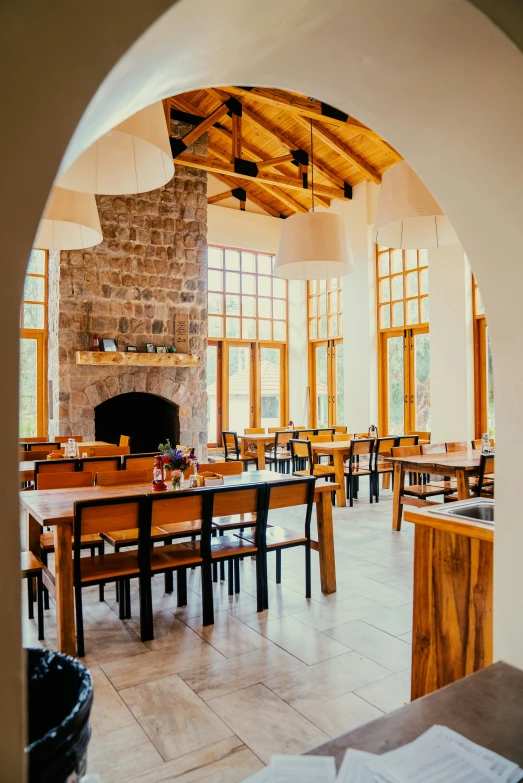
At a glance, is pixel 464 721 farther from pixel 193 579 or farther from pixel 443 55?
pixel 193 579

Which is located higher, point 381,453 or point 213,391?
point 213,391

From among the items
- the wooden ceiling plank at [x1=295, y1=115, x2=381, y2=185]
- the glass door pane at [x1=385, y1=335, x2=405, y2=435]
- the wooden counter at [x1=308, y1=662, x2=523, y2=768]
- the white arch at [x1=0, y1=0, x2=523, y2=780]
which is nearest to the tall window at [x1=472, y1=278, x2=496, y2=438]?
the glass door pane at [x1=385, y1=335, x2=405, y2=435]

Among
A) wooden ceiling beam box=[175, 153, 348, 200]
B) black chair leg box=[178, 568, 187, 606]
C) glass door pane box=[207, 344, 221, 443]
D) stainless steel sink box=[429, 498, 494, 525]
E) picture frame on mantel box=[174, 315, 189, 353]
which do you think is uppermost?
wooden ceiling beam box=[175, 153, 348, 200]

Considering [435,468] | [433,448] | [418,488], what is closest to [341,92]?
[435,468]

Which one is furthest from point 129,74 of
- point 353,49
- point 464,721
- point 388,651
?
point 388,651

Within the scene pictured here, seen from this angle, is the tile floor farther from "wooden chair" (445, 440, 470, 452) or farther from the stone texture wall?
the stone texture wall

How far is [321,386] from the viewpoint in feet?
38.3

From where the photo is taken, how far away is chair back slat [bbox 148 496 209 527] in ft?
9.61

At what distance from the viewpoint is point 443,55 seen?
1.44m

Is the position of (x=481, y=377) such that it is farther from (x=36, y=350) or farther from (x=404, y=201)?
(x=36, y=350)

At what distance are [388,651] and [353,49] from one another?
258 centimetres

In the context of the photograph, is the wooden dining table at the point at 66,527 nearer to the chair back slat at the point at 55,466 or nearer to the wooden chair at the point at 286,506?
the wooden chair at the point at 286,506

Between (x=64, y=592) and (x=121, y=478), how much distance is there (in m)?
1.22

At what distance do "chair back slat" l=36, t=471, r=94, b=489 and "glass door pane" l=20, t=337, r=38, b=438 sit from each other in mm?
5234
